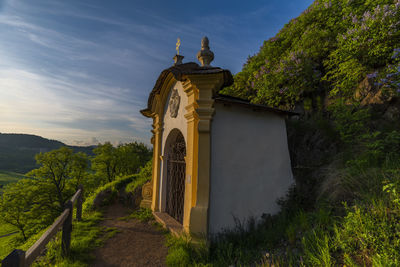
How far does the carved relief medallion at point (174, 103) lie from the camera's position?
5.64m

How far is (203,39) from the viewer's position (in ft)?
17.4

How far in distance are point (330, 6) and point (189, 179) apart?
850 centimetres

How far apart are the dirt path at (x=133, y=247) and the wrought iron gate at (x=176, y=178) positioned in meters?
0.86

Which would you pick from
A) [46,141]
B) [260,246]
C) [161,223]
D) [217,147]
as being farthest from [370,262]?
[46,141]

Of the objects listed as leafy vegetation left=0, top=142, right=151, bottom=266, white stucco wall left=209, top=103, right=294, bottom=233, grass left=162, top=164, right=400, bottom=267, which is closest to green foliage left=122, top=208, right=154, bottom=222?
grass left=162, top=164, right=400, bottom=267

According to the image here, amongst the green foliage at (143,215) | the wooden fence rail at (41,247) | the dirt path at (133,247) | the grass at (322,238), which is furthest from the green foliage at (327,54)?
the wooden fence rail at (41,247)

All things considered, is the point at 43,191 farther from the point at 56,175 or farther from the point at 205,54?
the point at 205,54

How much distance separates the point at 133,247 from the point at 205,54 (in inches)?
214

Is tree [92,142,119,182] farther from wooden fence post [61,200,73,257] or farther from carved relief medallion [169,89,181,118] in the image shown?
wooden fence post [61,200,73,257]

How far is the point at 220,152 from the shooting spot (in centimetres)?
459

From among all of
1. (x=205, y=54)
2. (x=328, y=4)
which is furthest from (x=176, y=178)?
(x=328, y=4)

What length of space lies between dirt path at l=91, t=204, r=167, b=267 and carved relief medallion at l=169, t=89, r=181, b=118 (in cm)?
360

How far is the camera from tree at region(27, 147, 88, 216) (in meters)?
19.0

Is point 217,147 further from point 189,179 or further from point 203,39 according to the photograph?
point 203,39
